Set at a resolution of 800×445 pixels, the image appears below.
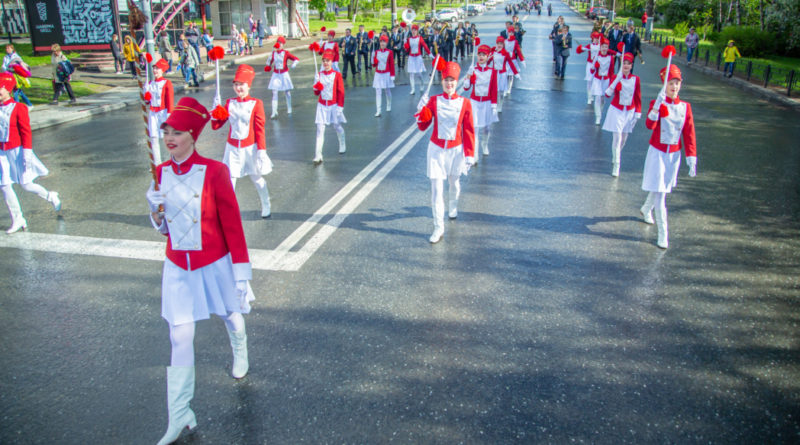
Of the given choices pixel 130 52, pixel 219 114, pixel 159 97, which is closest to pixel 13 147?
pixel 219 114

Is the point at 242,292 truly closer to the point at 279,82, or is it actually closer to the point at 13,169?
the point at 13,169

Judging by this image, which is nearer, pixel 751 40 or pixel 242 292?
pixel 242 292

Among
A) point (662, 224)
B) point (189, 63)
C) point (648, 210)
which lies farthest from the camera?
point (189, 63)

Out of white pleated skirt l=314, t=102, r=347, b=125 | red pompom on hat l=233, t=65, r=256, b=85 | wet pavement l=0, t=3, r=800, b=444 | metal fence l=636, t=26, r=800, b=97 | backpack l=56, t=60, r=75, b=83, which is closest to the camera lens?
wet pavement l=0, t=3, r=800, b=444

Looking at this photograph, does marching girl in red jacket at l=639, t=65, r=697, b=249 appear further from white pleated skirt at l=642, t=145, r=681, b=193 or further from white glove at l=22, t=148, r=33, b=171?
white glove at l=22, t=148, r=33, b=171

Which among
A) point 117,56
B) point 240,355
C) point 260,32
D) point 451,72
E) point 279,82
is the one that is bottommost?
point 240,355

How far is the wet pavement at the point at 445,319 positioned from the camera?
3.93m

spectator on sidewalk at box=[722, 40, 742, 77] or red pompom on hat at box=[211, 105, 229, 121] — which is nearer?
red pompom on hat at box=[211, 105, 229, 121]

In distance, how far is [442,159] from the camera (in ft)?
23.1

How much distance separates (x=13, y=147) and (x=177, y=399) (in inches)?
210

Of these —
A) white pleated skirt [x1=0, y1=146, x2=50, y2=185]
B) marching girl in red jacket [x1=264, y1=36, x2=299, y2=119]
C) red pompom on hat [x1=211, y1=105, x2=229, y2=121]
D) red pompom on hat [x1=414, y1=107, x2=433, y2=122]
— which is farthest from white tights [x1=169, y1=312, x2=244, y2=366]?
marching girl in red jacket [x1=264, y1=36, x2=299, y2=119]

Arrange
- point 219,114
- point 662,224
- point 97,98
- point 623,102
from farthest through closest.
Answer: point 97,98 → point 623,102 → point 662,224 → point 219,114

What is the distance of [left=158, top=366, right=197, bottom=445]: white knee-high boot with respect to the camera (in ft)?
11.9

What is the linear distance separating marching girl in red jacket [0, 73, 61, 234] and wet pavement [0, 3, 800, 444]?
0.67m
